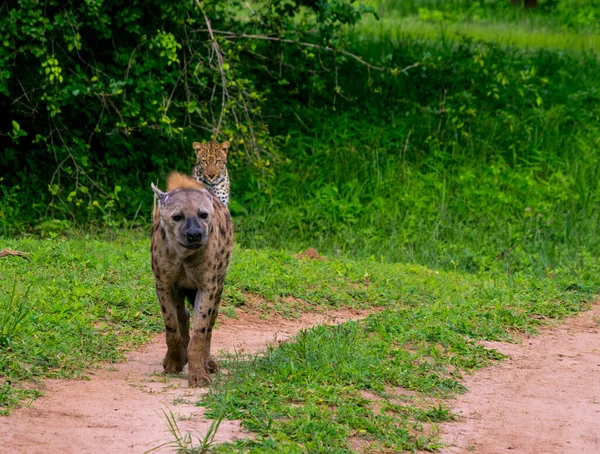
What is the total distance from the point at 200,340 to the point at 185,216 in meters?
0.68

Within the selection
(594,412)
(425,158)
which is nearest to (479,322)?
(594,412)

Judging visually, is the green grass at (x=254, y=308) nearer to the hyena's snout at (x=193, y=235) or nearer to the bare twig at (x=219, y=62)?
the hyena's snout at (x=193, y=235)

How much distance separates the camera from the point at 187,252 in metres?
5.78

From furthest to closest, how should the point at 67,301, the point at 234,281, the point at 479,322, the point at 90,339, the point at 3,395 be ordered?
the point at 234,281
the point at 479,322
the point at 67,301
the point at 90,339
the point at 3,395

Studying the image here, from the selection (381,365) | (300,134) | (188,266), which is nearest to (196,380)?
(188,266)

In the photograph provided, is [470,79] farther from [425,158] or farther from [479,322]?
[479,322]

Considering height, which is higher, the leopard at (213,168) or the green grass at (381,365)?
the leopard at (213,168)

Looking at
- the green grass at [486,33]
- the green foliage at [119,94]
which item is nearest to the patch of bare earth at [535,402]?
the green foliage at [119,94]

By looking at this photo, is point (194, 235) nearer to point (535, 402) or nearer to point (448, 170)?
point (535, 402)

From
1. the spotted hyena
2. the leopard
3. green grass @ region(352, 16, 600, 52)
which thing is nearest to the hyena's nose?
the spotted hyena

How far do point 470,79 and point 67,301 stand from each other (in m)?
7.78

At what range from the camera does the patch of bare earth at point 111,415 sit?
4.53m

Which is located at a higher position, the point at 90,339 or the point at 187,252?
the point at 187,252

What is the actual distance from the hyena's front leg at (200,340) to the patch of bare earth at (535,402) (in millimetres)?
1321
